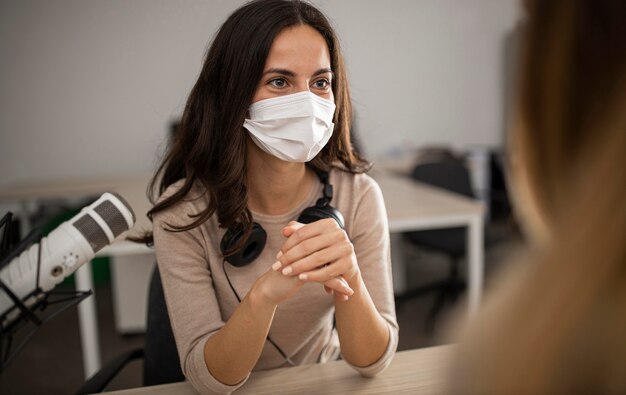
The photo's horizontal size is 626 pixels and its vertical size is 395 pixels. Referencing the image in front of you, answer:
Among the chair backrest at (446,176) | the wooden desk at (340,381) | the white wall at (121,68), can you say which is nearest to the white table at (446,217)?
the chair backrest at (446,176)

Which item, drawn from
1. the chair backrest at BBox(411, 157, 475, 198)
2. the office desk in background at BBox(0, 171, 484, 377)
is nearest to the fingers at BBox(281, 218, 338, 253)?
the office desk in background at BBox(0, 171, 484, 377)

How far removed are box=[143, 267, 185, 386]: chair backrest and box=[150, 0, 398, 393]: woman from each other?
20cm

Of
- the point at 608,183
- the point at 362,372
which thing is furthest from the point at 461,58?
the point at 608,183

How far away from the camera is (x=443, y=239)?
277 centimetres

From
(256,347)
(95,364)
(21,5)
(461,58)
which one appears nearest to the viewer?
(256,347)

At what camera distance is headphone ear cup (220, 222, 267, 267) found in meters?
0.99

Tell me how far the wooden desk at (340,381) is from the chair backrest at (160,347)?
11.5 inches

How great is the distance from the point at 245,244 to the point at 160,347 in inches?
15.1

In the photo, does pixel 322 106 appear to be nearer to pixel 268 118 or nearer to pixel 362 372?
pixel 268 118

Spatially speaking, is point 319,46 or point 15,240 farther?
point 319,46

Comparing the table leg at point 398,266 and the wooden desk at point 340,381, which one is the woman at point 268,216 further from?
the table leg at point 398,266

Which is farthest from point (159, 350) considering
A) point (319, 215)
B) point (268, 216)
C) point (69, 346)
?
point (69, 346)

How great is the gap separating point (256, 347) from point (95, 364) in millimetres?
1518

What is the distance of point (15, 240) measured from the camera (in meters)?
0.71
